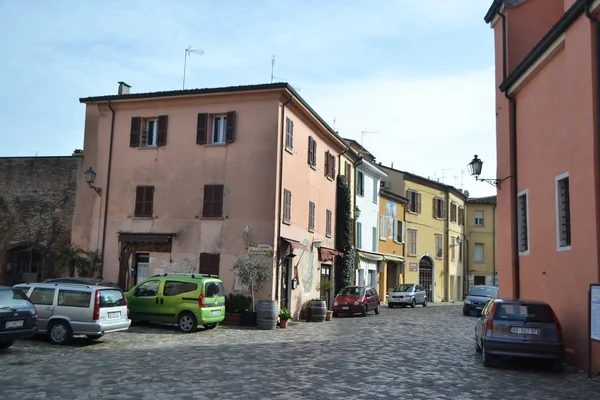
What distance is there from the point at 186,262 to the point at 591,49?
15.3 m

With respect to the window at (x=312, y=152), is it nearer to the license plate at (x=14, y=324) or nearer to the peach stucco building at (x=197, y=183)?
the peach stucco building at (x=197, y=183)

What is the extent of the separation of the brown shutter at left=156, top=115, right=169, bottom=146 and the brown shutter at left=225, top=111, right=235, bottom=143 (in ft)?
8.92

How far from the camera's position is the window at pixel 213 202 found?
21.5m

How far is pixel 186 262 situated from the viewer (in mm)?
21422

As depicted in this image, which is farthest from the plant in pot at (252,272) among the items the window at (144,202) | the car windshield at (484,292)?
the car windshield at (484,292)

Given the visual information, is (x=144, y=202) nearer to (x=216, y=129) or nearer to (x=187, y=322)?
(x=216, y=129)

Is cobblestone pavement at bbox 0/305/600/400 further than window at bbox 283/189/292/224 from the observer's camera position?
No

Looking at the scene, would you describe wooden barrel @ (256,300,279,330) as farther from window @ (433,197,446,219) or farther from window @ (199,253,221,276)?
window @ (433,197,446,219)

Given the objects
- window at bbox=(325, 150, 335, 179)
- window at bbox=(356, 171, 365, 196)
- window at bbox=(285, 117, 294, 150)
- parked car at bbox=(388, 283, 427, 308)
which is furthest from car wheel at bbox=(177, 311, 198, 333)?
parked car at bbox=(388, 283, 427, 308)

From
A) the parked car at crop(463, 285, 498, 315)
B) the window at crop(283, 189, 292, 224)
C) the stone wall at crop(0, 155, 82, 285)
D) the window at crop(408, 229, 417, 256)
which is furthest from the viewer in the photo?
the window at crop(408, 229, 417, 256)

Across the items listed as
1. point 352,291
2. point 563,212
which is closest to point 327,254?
point 352,291

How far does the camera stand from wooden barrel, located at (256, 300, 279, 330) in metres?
19.3

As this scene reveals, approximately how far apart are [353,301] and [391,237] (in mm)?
14455

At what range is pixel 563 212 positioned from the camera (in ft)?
42.6
